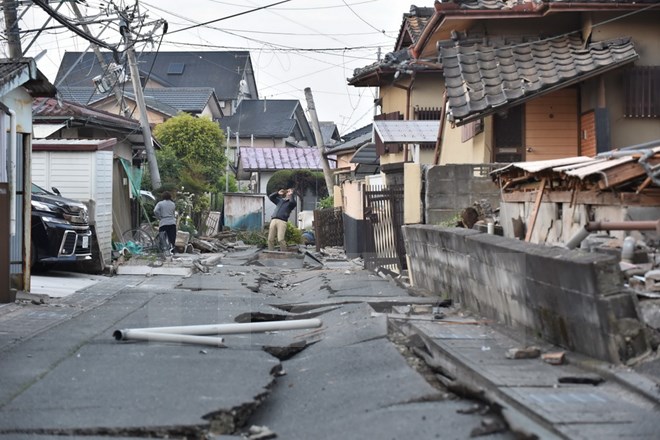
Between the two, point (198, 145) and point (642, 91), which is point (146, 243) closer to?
point (642, 91)

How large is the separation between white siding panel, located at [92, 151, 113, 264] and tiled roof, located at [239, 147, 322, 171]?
31.2m

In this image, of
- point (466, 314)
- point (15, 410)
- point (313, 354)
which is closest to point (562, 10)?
point (466, 314)

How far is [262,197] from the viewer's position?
125 feet

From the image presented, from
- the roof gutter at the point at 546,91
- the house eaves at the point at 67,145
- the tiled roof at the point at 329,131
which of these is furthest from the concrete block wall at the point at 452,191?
the tiled roof at the point at 329,131

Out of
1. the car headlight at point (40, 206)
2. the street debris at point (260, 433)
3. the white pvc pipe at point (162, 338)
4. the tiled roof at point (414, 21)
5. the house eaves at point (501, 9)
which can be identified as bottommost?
the street debris at point (260, 433)

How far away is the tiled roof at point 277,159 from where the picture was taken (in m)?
51.6

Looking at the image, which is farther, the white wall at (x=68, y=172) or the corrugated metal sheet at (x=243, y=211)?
the corrugated metal sheet at (x=243, y=211)

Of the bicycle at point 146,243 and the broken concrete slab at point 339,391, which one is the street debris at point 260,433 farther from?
the bicycle at point 146,243

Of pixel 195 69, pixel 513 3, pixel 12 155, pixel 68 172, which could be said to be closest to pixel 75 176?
pixel 68 172

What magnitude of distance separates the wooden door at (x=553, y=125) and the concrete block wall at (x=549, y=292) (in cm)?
488

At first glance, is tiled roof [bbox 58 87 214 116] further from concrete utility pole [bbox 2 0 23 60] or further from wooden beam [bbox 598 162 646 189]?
wooden beam [bbox 598 162 646 189]

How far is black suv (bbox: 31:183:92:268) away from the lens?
15445mm

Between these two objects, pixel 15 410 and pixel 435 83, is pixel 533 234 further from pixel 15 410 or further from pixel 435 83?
pixel 435 83

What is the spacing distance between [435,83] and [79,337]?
1885cm
